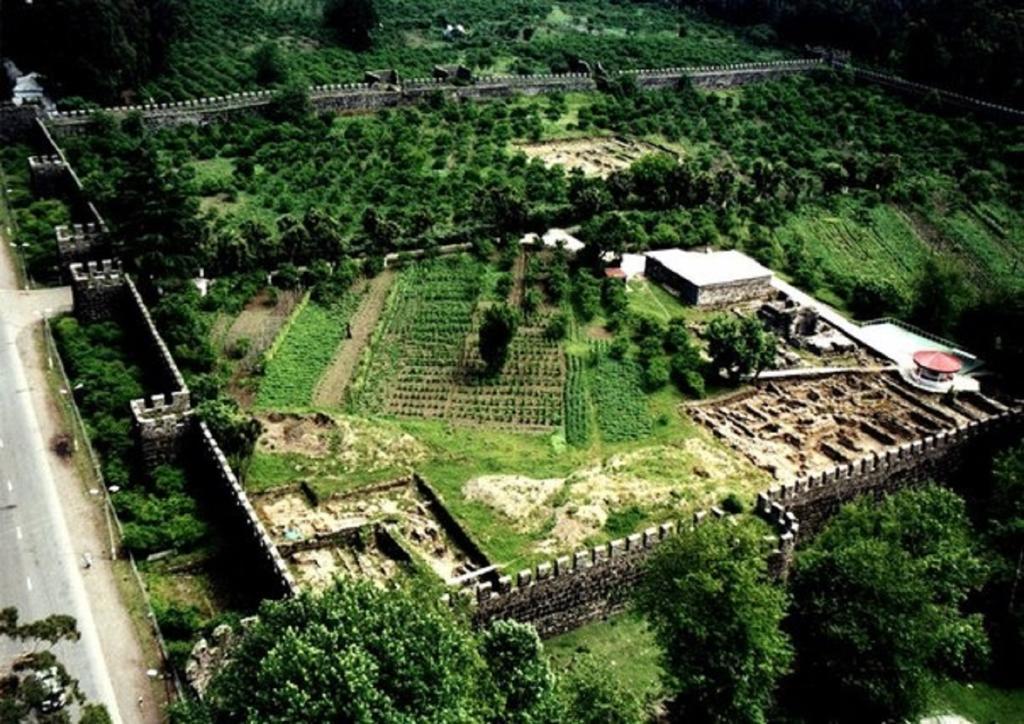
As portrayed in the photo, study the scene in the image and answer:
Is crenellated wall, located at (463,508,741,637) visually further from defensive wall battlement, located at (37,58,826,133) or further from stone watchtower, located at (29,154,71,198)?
defensive wall battlement, located at (37,58,826,133)

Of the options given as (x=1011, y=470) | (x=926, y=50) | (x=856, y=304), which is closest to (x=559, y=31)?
(x=926, y=50)

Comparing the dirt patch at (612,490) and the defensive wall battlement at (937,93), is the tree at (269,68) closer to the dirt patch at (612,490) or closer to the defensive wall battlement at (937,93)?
the defensive wall battlement at (937,93)

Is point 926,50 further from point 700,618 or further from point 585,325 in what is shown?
point 700,618

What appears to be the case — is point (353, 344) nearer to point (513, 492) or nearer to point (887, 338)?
point (513, 492)

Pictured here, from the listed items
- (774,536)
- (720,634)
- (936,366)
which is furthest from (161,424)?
(936,366)

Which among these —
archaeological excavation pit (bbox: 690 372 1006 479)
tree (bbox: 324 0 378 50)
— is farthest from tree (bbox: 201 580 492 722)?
tree (bbox: 324 0 378 50)
